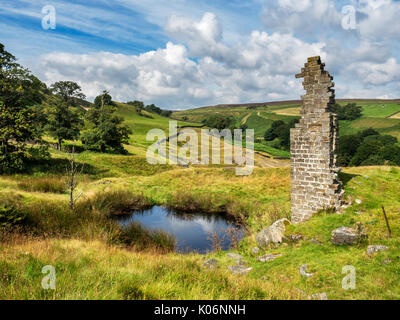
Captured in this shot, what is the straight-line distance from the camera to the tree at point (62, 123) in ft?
113

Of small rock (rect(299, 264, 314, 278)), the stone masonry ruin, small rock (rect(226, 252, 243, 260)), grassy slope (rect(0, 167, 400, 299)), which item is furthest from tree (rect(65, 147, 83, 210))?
the stone masonry ruin

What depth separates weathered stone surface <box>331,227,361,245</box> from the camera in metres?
8.40

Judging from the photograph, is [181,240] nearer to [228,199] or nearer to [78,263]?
[228,199]

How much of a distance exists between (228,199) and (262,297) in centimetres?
1709

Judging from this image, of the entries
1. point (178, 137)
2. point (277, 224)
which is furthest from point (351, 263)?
point (178, 137)

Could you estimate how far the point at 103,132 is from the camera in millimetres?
39875

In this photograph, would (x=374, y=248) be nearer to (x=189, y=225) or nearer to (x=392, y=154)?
(x=189, y=225)

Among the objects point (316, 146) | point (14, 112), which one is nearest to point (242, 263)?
point (316, 146)

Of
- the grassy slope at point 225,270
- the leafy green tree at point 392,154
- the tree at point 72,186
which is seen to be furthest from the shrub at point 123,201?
the leafy green tree at point 392,154

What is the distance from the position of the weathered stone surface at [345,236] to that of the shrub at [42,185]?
61.6 ft

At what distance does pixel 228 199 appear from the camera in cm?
2234

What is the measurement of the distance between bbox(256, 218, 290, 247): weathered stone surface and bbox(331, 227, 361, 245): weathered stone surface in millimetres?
2018

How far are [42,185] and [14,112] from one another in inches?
270
